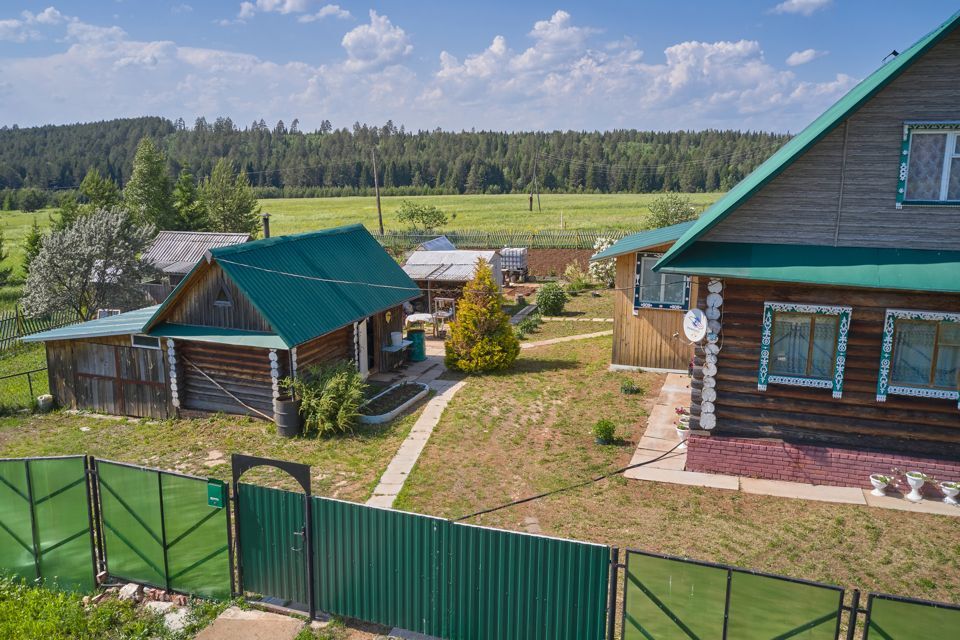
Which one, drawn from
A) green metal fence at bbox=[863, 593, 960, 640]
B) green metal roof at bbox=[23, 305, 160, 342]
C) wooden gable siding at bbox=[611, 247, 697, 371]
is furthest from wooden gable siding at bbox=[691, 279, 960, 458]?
green metal roof at bbox=[23, 305, 160, 342]

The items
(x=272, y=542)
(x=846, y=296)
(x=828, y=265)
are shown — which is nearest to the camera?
(x=272, y=542)

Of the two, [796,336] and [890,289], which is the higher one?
[890,289]

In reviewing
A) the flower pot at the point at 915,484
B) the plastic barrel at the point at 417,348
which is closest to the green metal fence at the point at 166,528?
the flower pot at the point at 915,484

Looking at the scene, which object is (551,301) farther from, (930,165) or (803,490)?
(930,165)

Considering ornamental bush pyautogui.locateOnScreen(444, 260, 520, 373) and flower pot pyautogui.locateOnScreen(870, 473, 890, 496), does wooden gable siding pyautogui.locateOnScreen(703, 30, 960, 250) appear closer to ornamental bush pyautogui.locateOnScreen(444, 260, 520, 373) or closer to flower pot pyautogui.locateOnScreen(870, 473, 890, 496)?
flower pot pyautogui.locateOnScreen(870, 473, 890, 496)

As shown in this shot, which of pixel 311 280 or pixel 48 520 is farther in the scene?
pixel 311 280

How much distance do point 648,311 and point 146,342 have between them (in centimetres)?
1407

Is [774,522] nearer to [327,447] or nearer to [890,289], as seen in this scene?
[890,289]

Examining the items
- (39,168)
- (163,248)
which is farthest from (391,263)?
(39,168)

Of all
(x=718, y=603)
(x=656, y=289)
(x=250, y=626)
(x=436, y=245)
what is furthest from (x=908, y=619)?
(x=436, y=245)

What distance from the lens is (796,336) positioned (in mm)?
13430

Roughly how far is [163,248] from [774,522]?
34.9 m

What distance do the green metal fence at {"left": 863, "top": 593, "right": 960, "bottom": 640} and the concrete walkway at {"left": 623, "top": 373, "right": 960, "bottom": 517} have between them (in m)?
5.83

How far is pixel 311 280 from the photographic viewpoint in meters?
19.8
